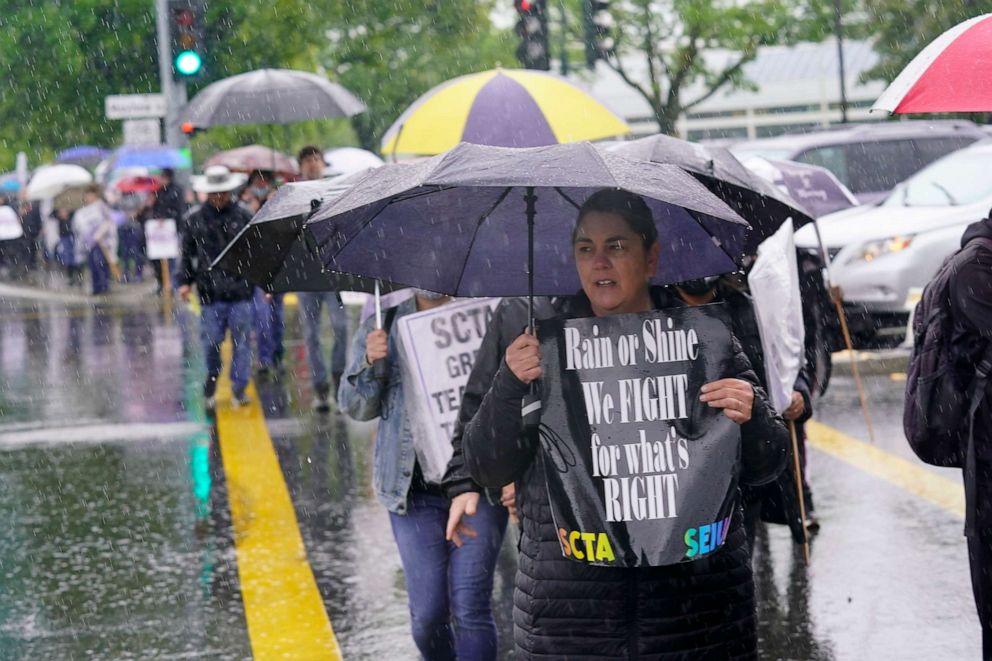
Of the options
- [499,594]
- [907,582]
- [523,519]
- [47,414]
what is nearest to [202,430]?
[47,414]

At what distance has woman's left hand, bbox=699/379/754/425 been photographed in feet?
11.3

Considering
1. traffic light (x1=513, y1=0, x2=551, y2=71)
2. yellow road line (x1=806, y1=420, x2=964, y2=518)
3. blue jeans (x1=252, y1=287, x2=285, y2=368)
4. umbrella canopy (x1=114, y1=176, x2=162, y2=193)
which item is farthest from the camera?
umbrella canopy (x1=114, y1=176, x2=162, y2=193)

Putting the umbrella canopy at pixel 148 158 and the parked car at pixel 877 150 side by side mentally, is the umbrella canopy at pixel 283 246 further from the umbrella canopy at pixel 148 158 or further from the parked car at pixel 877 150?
the umbrella canopy at pixel 148 158

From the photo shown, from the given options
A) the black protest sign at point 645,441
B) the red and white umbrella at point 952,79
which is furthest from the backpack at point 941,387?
the black protest sign at point 645,441

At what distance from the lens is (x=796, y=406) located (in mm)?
6039

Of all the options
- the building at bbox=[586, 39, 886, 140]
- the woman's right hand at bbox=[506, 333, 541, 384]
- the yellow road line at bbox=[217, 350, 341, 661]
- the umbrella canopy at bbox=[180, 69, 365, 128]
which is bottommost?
the yellow road line at bbox=[217, 350, 341, 661]

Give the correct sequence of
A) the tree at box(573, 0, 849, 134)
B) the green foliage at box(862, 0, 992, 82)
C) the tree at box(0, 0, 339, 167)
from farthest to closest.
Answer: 1. the tree at box(573, 0, 849, 134)
2. the green foliage at box(862, 0, 992, 82)
3. the tree at box(0, 0, 339, 167)

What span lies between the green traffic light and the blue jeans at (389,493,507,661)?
1304 cm

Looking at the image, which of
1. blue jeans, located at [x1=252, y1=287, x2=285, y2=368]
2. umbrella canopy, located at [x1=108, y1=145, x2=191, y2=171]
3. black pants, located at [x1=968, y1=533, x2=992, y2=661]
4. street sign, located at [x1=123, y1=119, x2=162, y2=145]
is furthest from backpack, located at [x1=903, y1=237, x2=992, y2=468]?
umbrella canopy, located at [x1=108, y1=145, x2=191, y2=171]

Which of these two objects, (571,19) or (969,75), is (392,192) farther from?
(571,19)

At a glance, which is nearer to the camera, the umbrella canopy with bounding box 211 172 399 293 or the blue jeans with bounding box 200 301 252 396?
the umbrella canopy with bounding box 211 172 399 293

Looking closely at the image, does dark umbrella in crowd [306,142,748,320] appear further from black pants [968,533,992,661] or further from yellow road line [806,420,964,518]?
yellow road line [806,420,964,518]

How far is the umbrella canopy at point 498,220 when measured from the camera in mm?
3264

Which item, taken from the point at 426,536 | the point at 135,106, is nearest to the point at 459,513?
the point at 426,536
